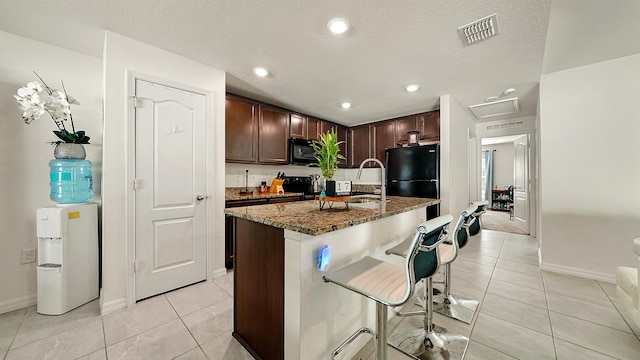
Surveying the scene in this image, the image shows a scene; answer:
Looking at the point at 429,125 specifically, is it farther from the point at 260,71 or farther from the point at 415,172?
the point at 260,71

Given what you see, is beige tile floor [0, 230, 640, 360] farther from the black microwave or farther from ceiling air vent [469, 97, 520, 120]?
ceiling air vent [469, 97, 520, 120]

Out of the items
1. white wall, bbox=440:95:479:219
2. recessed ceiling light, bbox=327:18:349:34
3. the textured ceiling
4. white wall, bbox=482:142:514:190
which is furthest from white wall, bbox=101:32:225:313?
white wall, bbox=482:142:514:190

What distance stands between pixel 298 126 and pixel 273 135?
0.61 metres

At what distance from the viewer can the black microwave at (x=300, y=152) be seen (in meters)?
3.90

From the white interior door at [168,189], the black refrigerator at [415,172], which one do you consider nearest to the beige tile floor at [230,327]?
the white interior door at [168,189]

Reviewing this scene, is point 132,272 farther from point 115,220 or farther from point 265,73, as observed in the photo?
point 265,73

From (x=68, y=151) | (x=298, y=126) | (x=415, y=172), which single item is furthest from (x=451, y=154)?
(x=68, y=151)

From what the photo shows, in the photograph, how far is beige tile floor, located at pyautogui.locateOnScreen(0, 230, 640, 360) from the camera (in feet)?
4.98

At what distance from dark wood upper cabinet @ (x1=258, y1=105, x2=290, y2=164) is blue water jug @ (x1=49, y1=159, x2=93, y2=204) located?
75.3 inches

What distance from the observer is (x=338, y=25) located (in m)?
1.83

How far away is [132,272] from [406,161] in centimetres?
392

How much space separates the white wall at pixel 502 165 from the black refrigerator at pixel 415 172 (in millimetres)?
6564

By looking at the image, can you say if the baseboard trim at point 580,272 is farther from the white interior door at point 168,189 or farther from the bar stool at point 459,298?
the white interior door at point 168,189

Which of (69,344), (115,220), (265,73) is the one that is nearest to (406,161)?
(265,73)
